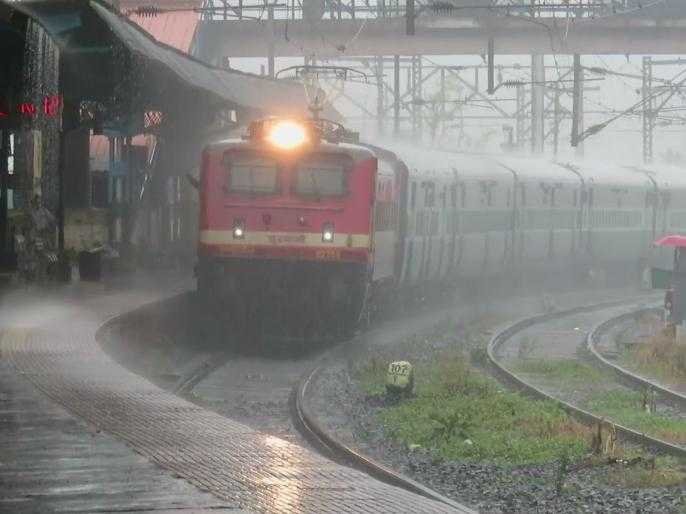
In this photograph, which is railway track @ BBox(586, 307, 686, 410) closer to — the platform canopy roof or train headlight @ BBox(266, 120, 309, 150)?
train headlight @ BBox(266, 120, 309, 150)

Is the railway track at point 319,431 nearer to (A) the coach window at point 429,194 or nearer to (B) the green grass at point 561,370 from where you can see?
(B) the green grass at point 561,370

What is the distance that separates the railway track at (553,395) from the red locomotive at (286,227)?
95.7 inches

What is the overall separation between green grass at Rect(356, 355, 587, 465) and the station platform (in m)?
2.43

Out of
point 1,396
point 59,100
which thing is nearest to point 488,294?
point 59,100

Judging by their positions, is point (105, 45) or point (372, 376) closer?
point (372, 376)

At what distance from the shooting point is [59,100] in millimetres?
24781

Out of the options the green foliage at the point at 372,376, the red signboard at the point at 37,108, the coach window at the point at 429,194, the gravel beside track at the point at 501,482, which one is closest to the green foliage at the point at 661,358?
the green foliage at the point at 372,376

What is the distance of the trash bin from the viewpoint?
27.3 meters

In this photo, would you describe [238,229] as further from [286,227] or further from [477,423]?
[477,423]

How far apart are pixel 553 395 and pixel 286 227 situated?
5172 millimetres

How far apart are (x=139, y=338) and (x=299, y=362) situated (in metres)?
2.23

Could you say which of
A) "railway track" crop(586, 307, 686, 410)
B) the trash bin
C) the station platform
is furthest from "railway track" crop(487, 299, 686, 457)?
the trash bin

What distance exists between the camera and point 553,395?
19.0m

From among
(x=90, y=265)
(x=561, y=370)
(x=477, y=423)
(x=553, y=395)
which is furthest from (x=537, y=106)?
(x=477, y=423)
